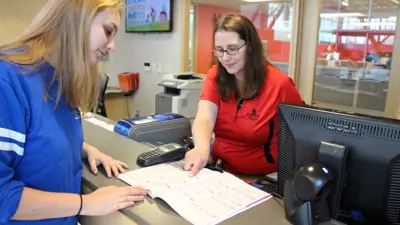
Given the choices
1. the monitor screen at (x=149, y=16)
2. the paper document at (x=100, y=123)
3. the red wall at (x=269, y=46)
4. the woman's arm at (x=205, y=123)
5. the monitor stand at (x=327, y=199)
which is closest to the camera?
the monitor stand at (x=327, y=199)

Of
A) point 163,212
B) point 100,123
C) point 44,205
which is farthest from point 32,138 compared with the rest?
point 100,123

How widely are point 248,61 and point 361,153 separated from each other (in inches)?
31.1

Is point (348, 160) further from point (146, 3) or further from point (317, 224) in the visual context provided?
point (146, 3)

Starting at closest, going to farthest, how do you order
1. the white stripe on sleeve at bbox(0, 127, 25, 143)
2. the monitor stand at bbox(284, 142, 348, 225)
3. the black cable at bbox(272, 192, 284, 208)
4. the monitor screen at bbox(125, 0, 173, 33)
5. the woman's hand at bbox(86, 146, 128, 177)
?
the white stripe on sleeve at bbox(0, 127, 25, 143)
the monitor stand at bbox(284, 142, 348, 225)
the black cable at bbox(272, 192, 284, 208)
the woman's hand at bbox(86, 146, 128, 177)
the monitor screen at bbox(125, 0, 173, 33)

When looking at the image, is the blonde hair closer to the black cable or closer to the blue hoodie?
the blue hoodie

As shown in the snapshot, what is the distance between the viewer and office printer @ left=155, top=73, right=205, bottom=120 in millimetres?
3457

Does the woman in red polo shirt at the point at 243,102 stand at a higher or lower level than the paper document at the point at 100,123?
higher

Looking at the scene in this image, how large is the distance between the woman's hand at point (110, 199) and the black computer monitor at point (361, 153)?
0.48 metres

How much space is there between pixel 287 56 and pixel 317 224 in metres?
2.71

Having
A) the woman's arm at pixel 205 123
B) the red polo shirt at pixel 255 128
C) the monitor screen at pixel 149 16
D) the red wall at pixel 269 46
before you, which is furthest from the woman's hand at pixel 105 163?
the monitor screen at pixel 149 16

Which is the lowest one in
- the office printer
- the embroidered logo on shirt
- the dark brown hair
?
the office printer

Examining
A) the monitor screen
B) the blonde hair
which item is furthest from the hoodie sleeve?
the monitor screen

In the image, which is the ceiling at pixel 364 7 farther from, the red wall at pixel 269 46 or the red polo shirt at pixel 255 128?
the red polo shirt at pixel 255 128

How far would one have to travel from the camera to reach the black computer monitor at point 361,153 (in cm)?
78
